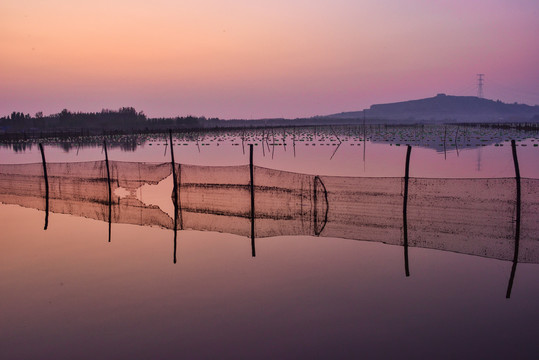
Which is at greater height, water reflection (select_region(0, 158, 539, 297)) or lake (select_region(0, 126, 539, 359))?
water reflection (select_region(0, 158, 539, 297))

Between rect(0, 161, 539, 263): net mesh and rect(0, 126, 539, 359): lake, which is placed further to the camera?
rect(0, 161, 539, 263): net mesh

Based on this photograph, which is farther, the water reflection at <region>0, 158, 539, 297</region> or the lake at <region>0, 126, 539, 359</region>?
the water reflection at <region>0, 158, 539, 297</region>

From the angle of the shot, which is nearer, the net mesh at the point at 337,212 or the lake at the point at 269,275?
the lake at the point at 269,275

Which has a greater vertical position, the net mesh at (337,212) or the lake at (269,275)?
the net mesh at (337,212)

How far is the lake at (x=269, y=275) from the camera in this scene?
23.0 ft

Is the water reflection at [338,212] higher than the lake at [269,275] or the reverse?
higher

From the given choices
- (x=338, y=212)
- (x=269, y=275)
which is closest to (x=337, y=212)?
(x=338, y=212)

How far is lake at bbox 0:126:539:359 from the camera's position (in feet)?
23.0

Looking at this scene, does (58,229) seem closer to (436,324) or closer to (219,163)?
(436,324)

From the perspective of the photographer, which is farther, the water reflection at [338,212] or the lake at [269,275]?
the water reflection at [338,212]

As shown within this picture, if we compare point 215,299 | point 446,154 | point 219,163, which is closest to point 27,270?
point 215,299

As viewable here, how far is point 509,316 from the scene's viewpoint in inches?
309

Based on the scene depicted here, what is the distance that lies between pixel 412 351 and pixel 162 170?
1149 centimetres

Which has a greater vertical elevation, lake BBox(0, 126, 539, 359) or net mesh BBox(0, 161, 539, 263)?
net mesh BBox(0, 161, 539, 263)
